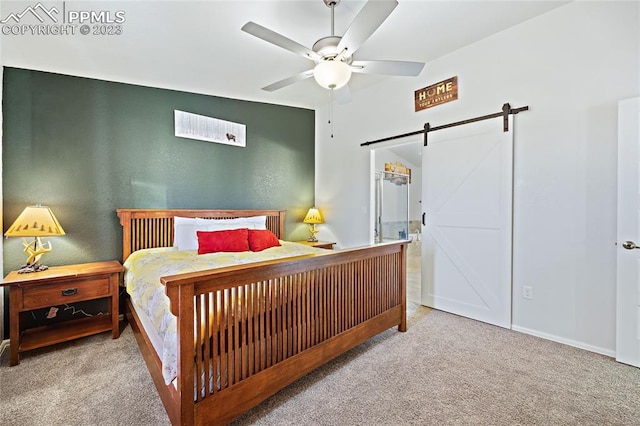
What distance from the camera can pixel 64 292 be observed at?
238 centimetres

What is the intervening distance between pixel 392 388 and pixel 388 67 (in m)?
2.33

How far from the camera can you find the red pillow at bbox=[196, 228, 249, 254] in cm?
298

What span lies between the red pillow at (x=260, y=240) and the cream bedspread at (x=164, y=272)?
0.32 feet

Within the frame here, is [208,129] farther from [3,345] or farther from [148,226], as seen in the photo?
[3,345]

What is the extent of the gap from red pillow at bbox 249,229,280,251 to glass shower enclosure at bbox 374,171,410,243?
112 inches

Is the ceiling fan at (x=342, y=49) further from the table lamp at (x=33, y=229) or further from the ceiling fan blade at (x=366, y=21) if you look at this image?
the table lamp at (x=33, y=229)

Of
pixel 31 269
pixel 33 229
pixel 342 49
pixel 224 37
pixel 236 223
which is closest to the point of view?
pixel 342 49

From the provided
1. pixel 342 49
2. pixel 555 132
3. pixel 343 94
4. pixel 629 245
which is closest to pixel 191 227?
pixel 343 94

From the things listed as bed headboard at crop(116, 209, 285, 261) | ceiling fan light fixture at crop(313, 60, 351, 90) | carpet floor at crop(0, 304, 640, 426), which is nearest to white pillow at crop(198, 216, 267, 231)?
bed headboard at crop(116, 209, 285, 261)

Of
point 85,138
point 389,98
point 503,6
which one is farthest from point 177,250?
point 503,6

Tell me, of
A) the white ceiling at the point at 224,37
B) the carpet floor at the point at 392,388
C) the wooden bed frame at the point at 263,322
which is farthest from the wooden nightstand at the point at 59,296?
the white ceiling at the point at 224,37

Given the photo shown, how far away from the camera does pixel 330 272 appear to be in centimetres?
205

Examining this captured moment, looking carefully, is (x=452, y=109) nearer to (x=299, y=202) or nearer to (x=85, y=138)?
(x=299, y=202)

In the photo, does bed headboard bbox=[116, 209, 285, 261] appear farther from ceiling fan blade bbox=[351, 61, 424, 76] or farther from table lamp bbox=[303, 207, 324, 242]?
ceiling fan blade bbox=[351, 61, 424, 76]
